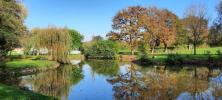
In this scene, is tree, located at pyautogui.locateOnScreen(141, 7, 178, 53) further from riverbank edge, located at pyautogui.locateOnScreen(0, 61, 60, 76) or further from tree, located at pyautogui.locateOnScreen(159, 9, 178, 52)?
riverbank edge, located at pyautogui.locateOnScreen(0, 61, 60, 76)

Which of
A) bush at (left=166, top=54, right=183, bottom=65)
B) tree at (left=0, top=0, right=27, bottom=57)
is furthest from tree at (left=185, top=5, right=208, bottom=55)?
tree at (left=0, top=0, right=27, bottom=57)

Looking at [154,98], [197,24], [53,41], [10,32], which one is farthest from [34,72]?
[197,24]

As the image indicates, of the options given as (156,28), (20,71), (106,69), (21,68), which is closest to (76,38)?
(156,28)

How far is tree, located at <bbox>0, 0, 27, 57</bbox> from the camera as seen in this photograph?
32.2m

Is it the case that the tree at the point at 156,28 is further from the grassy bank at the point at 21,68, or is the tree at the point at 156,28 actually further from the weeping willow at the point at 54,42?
the grassy bank at the point at 21,68

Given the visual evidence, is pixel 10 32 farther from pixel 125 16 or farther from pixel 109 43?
pixel 109 43

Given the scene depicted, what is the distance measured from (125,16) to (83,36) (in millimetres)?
50215

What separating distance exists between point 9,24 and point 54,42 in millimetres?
16822

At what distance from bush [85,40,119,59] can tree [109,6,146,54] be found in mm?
5416

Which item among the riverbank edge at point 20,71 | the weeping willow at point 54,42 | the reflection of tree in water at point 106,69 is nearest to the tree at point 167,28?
the reflection of tree in water at point 106,69

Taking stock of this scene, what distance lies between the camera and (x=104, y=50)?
7762cm

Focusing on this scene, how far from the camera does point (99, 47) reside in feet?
257

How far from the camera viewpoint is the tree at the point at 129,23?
232 feet

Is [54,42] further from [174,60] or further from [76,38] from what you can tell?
[76,38]
